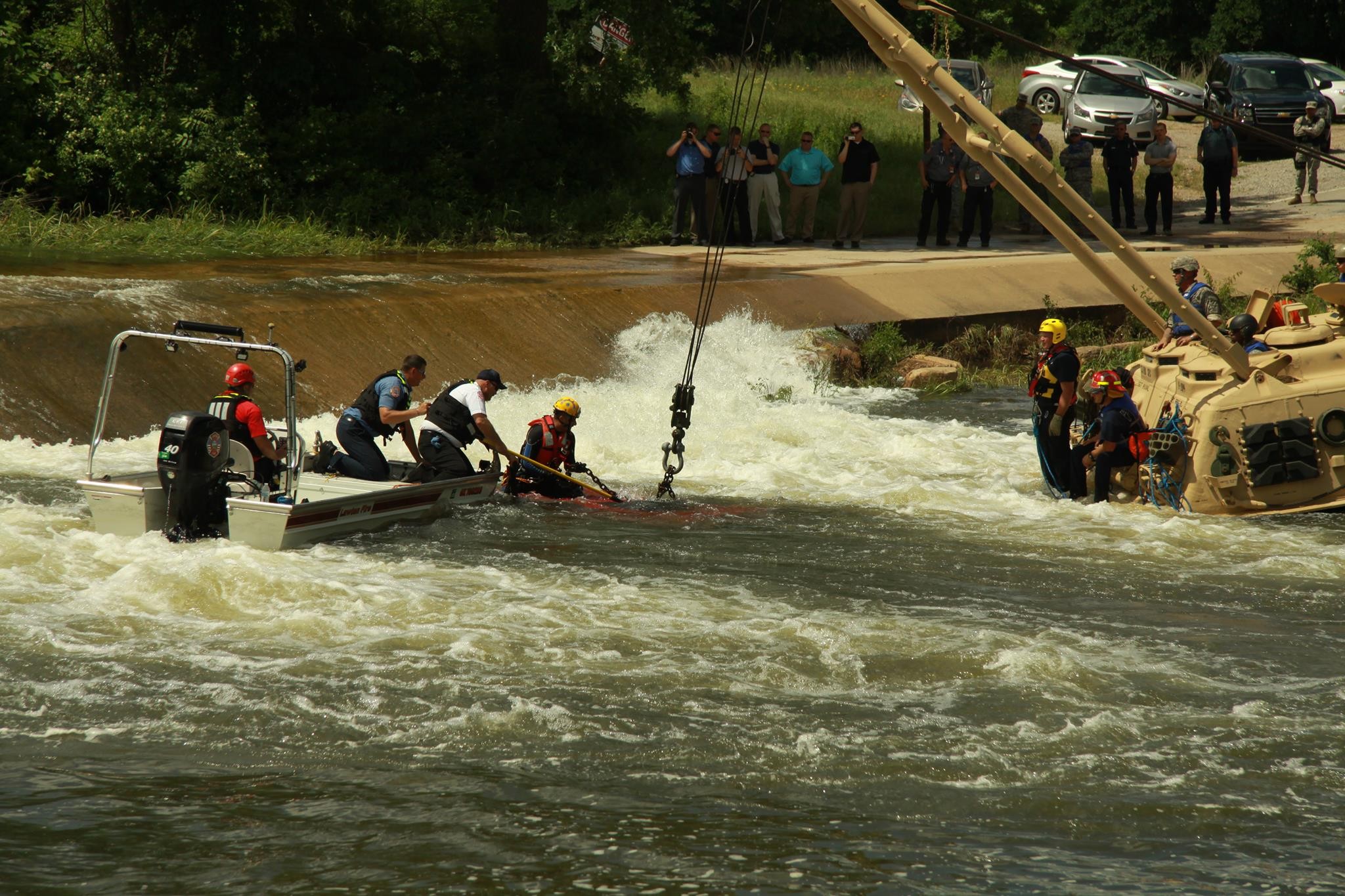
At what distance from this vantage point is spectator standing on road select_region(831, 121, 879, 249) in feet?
76.5

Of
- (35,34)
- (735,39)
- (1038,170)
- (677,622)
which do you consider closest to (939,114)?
(1038,170)

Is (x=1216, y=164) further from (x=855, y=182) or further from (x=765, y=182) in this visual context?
(x=765, y=182)

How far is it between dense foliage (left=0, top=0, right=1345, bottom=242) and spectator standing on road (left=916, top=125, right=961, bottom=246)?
4603 millimetres

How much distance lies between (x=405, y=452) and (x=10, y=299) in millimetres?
4885

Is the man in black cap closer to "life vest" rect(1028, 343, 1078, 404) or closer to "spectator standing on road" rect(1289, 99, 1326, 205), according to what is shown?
"life vest" rect(1028, 343, 1078, 404)

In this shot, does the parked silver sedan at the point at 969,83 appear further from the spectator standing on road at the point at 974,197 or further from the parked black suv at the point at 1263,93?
the spectator standing on road at the point at 974,197

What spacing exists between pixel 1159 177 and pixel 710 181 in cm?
769

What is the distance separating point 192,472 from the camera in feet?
35.4

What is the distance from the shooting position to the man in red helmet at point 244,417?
11172mm

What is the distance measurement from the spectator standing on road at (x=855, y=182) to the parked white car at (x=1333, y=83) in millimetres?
15720

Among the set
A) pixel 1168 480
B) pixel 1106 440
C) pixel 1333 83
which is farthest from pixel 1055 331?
pixel 1333 83

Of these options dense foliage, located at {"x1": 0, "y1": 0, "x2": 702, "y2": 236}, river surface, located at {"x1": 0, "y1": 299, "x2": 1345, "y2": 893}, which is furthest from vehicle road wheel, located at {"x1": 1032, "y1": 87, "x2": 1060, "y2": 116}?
river surface, located at {"x1": 0, "y1": 299, "x2": 1345, "y2": 893}

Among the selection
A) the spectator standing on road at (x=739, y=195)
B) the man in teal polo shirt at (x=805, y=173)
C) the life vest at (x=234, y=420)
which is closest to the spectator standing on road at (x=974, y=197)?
the man in teal polo shirt at (x=805, y=173)

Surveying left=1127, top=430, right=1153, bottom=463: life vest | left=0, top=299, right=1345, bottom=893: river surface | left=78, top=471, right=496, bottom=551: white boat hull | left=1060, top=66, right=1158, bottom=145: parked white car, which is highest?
left=1060, top=66, right=1158, bottom=145: parked white car
